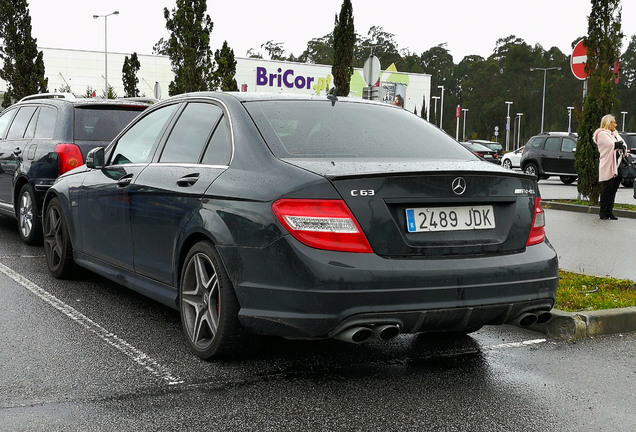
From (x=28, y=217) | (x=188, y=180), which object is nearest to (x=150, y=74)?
(x=28, y=217)

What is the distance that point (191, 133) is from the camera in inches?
201

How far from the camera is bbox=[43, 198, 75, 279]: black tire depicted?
6770 mm

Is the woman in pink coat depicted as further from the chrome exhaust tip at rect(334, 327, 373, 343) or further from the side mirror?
the chrome exhaust tip at rect(334, 327, 373, 343)

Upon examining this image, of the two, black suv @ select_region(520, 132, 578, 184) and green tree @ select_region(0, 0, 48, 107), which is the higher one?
green tree @ select_region(0, 0, 48, 107)

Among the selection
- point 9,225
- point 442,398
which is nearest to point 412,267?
point 442,398

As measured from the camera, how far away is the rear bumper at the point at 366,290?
12.4 ft

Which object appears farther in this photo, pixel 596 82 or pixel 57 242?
pixel 596 82

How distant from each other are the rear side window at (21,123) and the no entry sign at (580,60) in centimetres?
1140

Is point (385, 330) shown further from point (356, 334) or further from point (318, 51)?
point (318, 51)

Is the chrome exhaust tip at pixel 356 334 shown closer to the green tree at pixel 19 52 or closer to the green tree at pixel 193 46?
the green tree at pixel 193 46

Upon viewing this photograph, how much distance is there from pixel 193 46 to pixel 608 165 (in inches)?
573

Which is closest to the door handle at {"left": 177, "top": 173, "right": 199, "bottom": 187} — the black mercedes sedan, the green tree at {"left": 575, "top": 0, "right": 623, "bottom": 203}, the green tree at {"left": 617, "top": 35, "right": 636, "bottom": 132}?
the black mercedes sedan

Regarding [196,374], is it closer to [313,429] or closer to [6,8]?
[313,429]

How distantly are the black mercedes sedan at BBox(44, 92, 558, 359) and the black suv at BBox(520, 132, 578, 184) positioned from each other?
78.2ft
